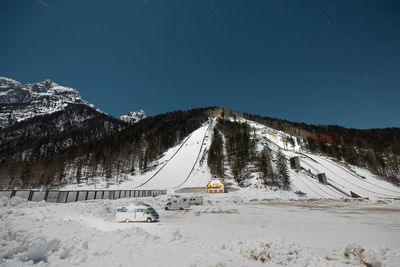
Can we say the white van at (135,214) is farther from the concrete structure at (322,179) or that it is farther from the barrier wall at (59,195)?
the concrete structure at (322,179)

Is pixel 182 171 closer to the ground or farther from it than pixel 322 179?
farther from it

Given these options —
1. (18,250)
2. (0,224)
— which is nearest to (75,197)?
(0,224)

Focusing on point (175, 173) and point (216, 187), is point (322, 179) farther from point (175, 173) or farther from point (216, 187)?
point (175, 173)

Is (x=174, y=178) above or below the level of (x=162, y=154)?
below

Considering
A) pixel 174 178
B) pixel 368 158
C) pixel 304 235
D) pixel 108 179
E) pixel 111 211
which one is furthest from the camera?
pixel 368 158

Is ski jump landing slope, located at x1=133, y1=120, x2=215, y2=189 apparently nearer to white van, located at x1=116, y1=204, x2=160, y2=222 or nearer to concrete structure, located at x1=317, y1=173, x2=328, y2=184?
concrete structure, located at x1=317, y1=173, x2=328, y2=184

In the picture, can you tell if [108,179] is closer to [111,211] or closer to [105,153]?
[105,153]

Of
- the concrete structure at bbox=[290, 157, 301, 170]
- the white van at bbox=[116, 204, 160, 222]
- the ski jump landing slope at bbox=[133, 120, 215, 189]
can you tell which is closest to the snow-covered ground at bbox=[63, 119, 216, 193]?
the ski jump landing slope at bbox=[133, 120, 215, 189]

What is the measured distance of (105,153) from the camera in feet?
367

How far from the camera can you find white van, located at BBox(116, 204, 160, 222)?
1631 centimetres

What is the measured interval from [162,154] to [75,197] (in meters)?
88.7

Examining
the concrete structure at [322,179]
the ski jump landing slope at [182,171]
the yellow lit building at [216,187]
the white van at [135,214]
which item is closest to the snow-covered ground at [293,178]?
the ski jump landing slope at [182,171]

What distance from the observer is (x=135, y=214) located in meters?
16.6

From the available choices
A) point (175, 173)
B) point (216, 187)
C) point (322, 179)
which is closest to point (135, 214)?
point (216, 187)
